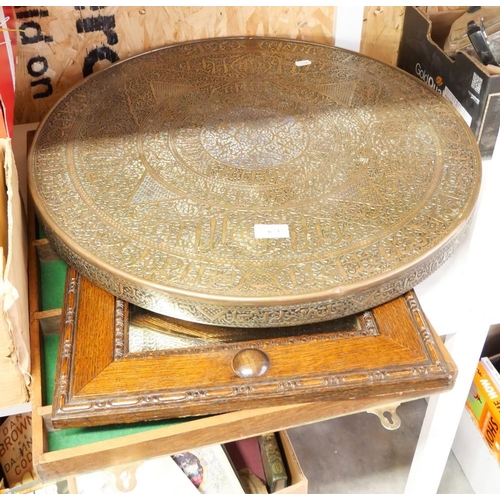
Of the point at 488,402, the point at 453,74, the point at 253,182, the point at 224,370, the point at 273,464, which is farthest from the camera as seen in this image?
the point at 488,402

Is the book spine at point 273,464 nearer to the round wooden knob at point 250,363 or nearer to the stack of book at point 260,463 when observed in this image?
the stack of book at point 260,463

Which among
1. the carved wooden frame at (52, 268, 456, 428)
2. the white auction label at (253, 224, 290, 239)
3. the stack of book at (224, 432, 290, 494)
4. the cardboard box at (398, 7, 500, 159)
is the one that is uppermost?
the cardboard box at (398, 7, 500, 159)

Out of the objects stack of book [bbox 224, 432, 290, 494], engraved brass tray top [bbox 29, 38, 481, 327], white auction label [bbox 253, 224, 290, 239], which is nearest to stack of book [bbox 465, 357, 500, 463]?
stack of book [bbox 224, 432, 290, 494]

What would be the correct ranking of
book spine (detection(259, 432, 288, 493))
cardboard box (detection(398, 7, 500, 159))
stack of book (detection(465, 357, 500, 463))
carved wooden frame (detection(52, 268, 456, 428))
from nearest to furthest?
1. carved wooden frame (detection(52, 268, 456, 428))
2. cardboard box (detection(398, 7, 500, 159))
3. book spine (detection(259, 432, 288, 493))
4. stack of book (detection(465, 357, 500, 463))

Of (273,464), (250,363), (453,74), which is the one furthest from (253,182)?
(273,464)

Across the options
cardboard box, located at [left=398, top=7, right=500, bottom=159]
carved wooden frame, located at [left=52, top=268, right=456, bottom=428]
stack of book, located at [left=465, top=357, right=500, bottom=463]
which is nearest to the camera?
carved wooden frame, located at [left=52, top=268, right=456, bottom=428]

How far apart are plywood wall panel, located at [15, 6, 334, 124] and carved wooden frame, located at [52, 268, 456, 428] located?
0.53 metres

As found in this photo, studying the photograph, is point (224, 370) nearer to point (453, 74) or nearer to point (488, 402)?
point (453, 74)

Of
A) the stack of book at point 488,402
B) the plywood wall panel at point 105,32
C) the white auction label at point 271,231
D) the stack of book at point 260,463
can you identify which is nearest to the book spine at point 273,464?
the stack of book at point 260,463

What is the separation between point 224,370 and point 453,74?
2.15ft

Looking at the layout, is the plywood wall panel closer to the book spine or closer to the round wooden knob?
the round wooden knob

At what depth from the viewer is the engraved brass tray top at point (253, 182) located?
687mm

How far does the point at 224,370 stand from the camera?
26.5 inches

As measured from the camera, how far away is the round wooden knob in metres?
0.67
